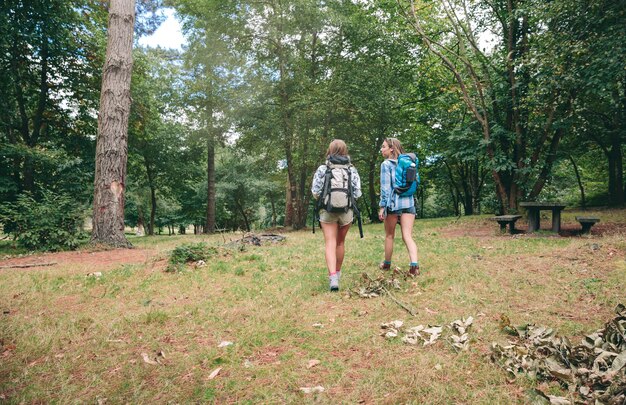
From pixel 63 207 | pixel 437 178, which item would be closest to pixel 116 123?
pixel 63 207

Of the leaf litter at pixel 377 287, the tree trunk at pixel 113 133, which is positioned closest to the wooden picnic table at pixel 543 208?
the leaf litter at pixel 377 287

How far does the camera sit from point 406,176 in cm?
543

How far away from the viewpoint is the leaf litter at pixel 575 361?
218 cm

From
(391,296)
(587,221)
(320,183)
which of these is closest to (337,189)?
(320,183)

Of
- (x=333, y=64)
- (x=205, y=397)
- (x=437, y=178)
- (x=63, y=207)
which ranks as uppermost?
(x=333, y=64)

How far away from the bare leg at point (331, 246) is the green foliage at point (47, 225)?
7.69m

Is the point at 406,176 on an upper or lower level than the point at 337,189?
upper

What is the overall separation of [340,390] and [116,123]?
29.2ft

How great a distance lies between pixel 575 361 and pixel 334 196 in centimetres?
308

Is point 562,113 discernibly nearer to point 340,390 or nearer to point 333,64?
point 333,64

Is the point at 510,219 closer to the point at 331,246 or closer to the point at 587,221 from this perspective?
the point at 587,221

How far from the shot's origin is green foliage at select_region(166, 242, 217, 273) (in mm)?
6251

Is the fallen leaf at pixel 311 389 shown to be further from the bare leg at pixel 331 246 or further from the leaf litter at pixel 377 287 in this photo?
the bare leg at pixel 331 246

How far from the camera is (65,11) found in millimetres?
12516
